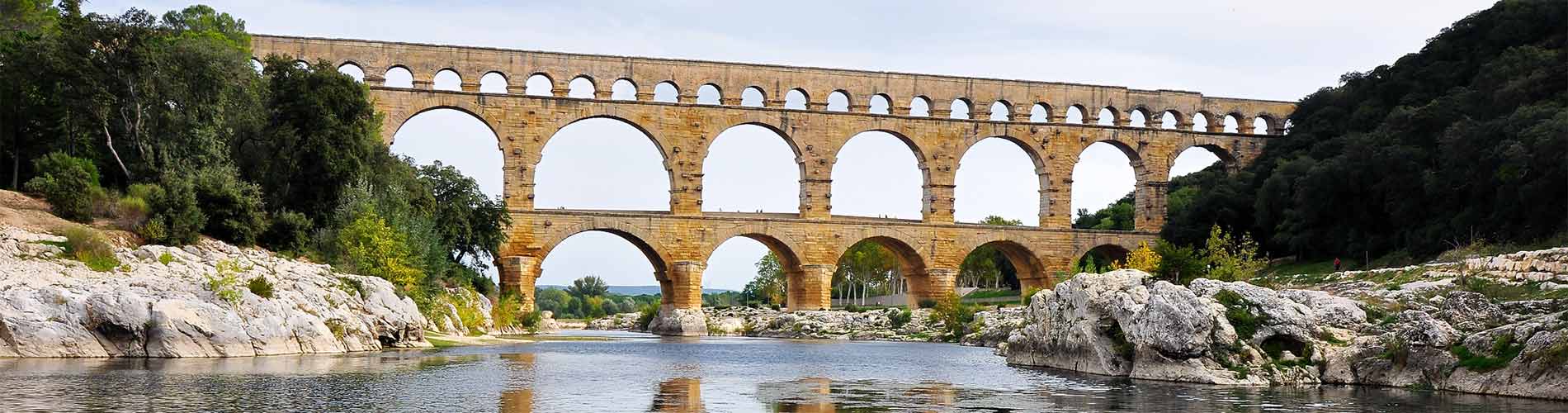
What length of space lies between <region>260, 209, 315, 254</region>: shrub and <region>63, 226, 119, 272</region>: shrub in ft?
22.0

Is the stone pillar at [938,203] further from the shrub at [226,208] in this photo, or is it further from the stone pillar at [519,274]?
the shrub at [226,208]

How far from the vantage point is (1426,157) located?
148 ft

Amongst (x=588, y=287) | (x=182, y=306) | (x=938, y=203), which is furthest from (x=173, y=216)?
(x=588, y=287)

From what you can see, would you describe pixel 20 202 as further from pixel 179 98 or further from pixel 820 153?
pixel 820 153

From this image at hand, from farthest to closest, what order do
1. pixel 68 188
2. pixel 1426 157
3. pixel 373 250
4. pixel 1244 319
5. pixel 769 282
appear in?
pixel 769 282 → pixel 1426 157 → pixel 373 250 → pixel 68 188 → pixel 1244 319

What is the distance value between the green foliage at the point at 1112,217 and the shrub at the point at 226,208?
43.4 m

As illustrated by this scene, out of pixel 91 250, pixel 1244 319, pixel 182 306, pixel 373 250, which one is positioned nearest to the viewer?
A: pixel 1244 319

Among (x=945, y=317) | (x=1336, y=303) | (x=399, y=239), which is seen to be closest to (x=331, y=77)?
(x=399, y=239)

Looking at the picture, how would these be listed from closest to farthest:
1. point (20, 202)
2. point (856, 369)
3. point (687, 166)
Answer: point (856, 369), point (20, 202), point (687, 166)

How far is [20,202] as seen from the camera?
101ft

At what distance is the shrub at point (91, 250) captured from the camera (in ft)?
87.0

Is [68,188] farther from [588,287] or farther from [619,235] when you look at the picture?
[588,287]

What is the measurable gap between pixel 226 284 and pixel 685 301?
26.6 m

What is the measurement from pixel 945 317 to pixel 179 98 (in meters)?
22.5
